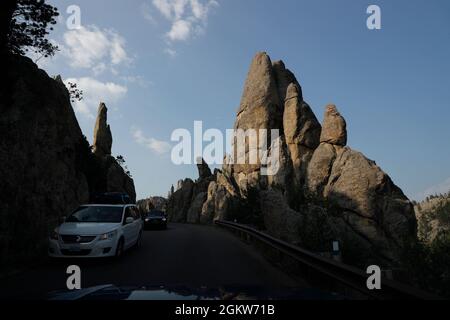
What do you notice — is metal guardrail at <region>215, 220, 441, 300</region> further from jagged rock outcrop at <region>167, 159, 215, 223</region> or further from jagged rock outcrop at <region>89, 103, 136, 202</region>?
jagged rock outcrop at <region>167, 159, 215, 223</region>

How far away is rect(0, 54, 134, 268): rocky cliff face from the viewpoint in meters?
13.6

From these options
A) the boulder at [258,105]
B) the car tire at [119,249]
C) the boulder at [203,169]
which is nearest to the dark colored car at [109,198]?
the car tire at [119,249]

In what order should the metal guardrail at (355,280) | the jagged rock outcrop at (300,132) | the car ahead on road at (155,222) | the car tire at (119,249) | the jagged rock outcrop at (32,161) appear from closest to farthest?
the metal guardrail at (355,280)
the car tire at (119,249)
the jagged rock outcrop at (32,161)
the car ahead on road at (155,222)
the jagged rock outcrop at (300,132)

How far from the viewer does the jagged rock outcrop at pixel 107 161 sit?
5900 cm

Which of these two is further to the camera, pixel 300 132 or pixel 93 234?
pixel 300 132

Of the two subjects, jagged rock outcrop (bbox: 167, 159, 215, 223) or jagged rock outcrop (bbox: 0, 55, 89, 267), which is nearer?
jagged rock outcrop (bbox: 0, 55, 89, 267)

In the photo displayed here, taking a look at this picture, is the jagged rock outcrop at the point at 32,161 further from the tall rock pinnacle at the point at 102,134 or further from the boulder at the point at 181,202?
the tall rock pinnacle at the point at 102,134

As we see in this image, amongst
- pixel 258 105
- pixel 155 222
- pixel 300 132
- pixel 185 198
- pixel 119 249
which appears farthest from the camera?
pixel 185 198

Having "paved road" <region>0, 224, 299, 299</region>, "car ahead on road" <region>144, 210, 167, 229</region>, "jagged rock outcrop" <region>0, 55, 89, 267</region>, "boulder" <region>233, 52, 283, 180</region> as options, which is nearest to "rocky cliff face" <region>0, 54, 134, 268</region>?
"jagged rock outcrop" <region>0, 55, 89, 267</region>

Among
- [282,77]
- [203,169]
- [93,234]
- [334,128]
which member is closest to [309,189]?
[334,128]

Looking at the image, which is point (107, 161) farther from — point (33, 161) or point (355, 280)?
point (355, 280)

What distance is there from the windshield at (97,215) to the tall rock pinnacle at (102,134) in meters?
52.8

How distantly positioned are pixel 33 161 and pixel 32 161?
0.41 feet

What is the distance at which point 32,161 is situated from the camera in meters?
17.0
